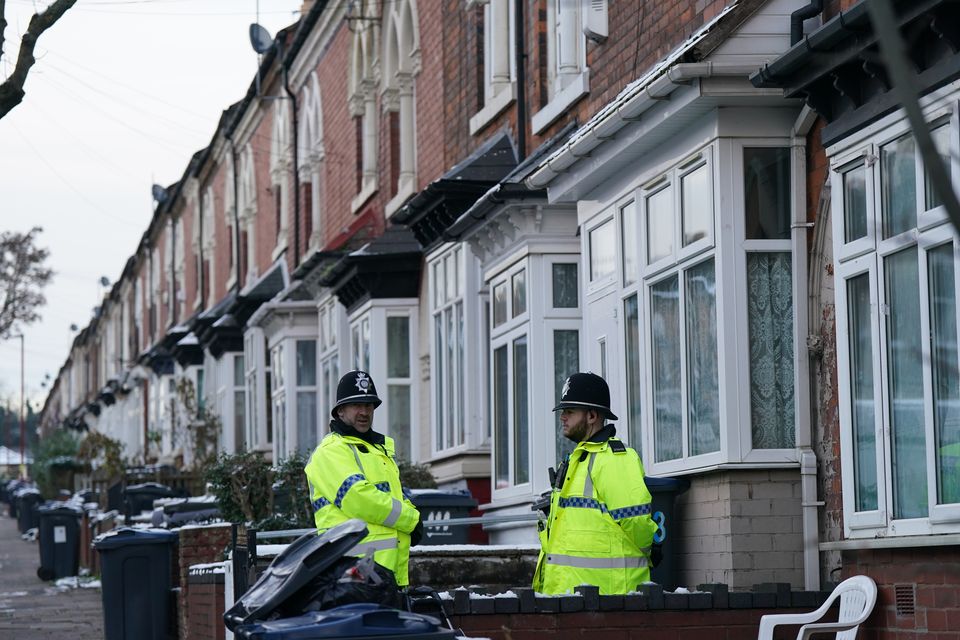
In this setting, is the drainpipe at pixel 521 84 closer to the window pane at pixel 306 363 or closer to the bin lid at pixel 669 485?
the bin lid at pixel 669 485

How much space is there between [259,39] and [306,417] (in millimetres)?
7789

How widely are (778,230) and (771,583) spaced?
2007mm

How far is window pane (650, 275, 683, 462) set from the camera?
1128 cm

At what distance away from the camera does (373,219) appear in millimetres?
23953

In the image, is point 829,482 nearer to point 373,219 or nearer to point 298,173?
point 373,219

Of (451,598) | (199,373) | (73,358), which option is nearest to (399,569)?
(451,598)

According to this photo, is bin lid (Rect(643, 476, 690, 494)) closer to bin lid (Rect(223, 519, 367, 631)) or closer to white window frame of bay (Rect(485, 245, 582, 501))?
white window frame of bay (Rect(485, 245, 582, 501))

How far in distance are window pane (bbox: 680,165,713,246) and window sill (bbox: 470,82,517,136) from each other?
21.0 feet

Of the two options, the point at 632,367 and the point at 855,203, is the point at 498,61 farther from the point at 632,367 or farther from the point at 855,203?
the point at 855,203

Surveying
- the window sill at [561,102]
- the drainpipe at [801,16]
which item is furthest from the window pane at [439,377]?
the drainpipe at [801,16]

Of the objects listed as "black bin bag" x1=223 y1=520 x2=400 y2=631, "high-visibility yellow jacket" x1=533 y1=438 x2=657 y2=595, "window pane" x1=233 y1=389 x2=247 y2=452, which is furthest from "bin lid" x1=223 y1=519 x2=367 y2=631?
"window pane" x1=233 y1=389 x2=247 y2=452

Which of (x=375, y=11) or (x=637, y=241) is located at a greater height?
(x=375, y=11)

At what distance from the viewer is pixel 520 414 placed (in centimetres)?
1516

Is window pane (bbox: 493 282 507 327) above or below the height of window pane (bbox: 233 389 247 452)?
above
